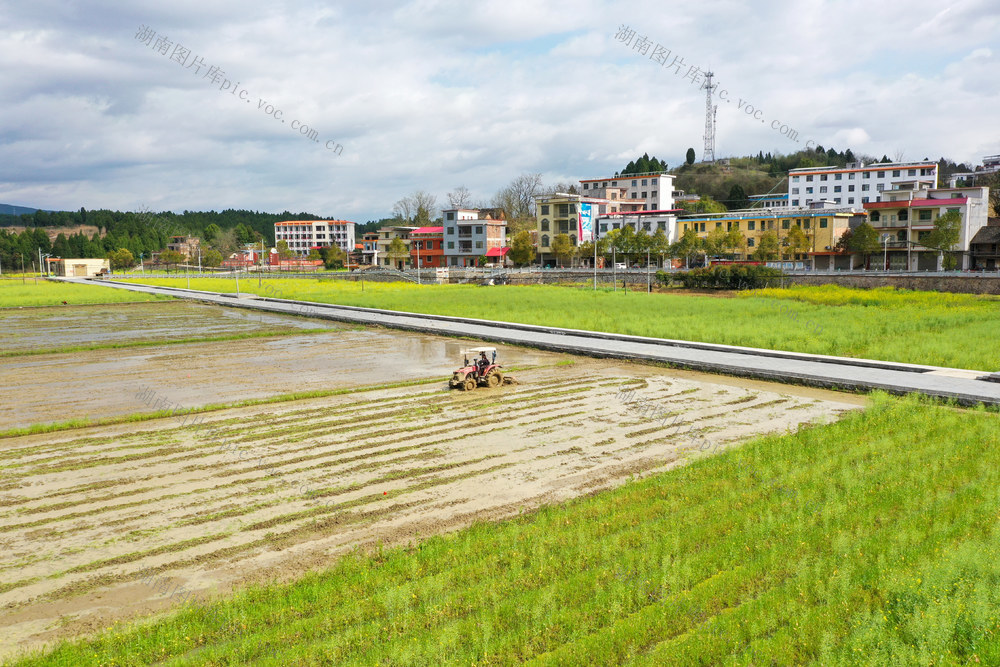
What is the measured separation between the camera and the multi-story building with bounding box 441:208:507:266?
9050 centimetres

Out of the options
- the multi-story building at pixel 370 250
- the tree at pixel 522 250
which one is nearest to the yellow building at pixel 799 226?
the tree at pixel 522 250

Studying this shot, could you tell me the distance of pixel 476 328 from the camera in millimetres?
28406

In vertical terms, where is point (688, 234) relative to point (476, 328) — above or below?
above

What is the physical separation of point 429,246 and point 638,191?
1260 inches

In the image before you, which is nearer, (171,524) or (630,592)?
(630,592)

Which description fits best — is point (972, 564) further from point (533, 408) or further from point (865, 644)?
point (533, 408)

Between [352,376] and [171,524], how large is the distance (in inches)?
414

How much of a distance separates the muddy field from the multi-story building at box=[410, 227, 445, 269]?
258 ft

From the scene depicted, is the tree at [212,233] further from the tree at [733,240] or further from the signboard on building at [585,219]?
the tree at [733,240]

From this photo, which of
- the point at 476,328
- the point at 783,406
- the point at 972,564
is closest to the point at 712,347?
the point at 783,406

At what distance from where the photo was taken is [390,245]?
331 feet

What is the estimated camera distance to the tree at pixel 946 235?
55.4m

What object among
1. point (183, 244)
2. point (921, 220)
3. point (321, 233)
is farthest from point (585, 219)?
point (183, 244)

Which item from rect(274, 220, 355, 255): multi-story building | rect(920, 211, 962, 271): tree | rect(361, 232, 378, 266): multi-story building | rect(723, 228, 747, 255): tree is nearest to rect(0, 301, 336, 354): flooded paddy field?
rect(723, 228, 747, 255): tree
